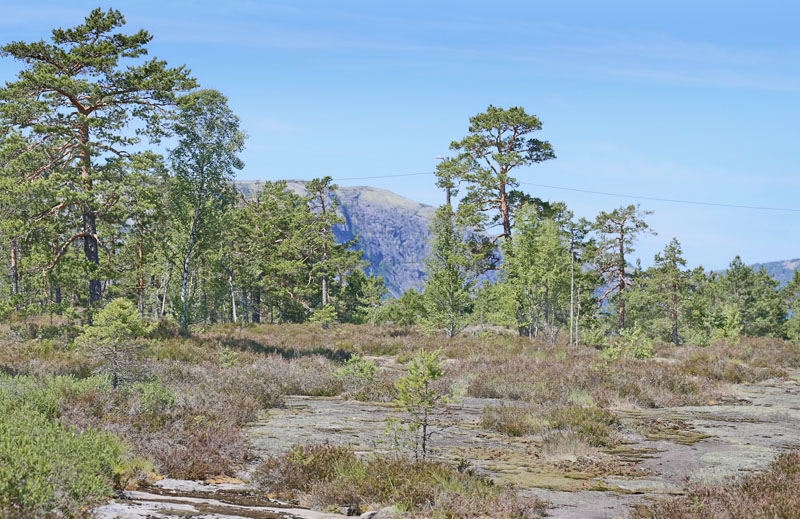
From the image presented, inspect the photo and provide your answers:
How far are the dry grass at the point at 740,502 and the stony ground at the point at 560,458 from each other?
480 mm

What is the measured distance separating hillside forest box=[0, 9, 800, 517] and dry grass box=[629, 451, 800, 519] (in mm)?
1570

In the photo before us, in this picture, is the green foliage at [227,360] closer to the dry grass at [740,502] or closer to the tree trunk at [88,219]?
the tree trunk at [88,219]

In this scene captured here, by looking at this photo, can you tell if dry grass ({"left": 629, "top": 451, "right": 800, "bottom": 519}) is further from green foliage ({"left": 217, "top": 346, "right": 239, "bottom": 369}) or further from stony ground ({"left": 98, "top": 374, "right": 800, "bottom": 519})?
green foliage ({"left": 217, "top": 346, "right": 239, "bottom": 369})

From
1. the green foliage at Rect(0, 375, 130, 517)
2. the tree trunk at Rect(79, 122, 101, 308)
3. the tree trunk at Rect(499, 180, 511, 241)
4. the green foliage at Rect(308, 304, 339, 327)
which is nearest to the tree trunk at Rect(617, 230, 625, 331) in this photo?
the tree trunk at Rect(499, 180, 511, 241)

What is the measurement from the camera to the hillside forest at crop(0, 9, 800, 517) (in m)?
7.67

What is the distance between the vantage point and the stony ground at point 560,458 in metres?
5.84

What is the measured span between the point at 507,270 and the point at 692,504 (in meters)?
26.7

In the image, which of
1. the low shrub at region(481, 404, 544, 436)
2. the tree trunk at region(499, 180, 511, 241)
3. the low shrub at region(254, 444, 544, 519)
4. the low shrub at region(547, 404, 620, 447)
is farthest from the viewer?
the tree trunk at region(499, 180, 511, 241)

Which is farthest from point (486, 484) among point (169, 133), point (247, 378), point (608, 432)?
point (169, 133)

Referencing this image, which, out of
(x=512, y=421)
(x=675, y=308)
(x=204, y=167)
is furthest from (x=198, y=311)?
(x=675, y=308)

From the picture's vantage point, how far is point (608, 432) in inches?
383

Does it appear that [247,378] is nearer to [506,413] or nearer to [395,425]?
[395,425]

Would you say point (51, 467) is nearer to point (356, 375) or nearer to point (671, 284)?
point (356, 375)

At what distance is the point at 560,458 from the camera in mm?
8312
